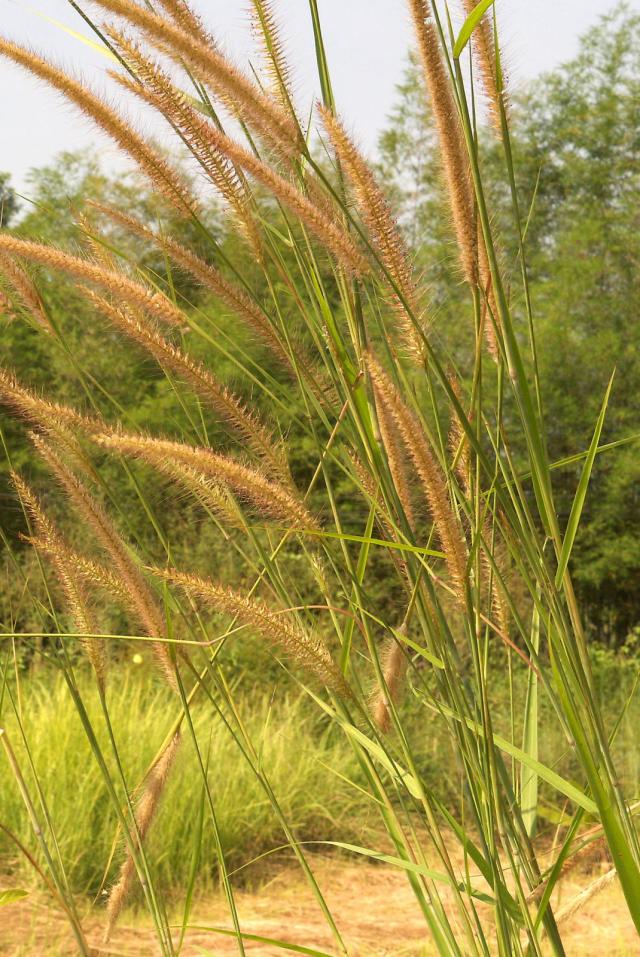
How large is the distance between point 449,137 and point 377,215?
0.10 m

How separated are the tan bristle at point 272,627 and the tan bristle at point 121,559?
0.14m

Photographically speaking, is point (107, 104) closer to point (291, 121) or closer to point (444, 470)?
point (291, 121)

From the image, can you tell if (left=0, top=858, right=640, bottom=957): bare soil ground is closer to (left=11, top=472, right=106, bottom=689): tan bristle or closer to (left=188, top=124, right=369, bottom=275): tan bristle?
(left=11, top=472, right=106, bottom=689): tan bristle

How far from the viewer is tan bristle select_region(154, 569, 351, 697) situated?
0.86 metres

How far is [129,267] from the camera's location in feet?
3.59

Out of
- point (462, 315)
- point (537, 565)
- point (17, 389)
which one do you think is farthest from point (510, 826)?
point (462, 315)

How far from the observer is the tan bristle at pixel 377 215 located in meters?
0.84

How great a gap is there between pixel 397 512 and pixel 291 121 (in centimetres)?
36

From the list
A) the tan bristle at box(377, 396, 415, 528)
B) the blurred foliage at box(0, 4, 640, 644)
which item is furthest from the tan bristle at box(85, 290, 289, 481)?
the blurred foliage at box(0, 4, 640, 644)

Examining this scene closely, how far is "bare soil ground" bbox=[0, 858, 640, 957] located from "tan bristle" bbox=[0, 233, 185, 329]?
1.91 m

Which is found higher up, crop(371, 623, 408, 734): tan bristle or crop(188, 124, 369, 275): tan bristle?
crop(188, 124, 369, 275): tan bristle

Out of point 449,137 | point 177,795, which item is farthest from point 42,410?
point 177,795

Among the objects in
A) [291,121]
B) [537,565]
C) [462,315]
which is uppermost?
[462,315]

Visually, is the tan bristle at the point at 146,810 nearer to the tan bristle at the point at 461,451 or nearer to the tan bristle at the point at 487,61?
the tan bristle at the point at 461,451
